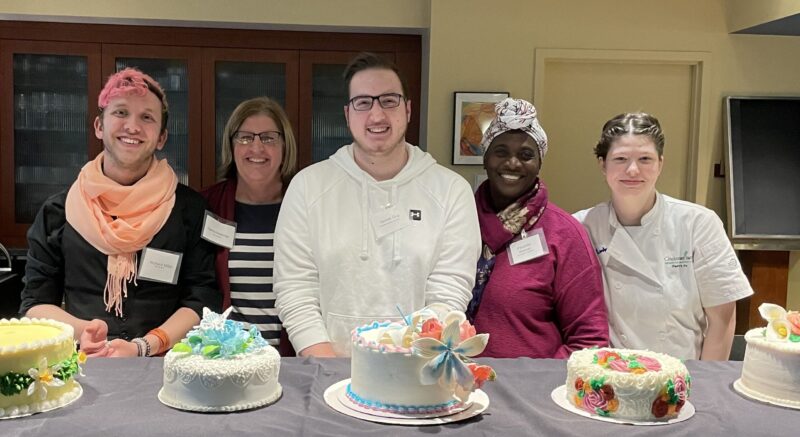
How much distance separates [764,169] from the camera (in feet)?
12.2

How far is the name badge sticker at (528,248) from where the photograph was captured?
6.77ft

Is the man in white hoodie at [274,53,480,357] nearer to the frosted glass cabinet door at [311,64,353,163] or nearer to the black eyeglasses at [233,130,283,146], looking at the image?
the black eyeglasses at [233,130,283,146]

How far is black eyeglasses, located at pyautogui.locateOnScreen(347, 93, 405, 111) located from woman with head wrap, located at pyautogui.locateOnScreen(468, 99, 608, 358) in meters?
0.39

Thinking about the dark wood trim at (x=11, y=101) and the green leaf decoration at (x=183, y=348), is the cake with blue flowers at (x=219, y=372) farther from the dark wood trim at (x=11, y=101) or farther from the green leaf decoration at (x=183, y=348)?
the dark wood trim at (x=11, y=101)

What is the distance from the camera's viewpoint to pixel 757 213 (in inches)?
146

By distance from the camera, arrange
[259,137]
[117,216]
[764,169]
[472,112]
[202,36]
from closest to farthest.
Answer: [117,216] → [259,137] → [472,112] → [764,169] → [202,36]

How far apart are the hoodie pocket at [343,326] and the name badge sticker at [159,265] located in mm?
578

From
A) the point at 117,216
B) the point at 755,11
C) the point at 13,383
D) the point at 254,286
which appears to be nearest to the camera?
the point at 13,383

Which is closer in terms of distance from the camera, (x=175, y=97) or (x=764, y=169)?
(x=764, y=169)

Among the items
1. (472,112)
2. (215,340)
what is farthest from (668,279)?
(472,112)

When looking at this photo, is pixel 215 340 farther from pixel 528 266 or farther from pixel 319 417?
pixel 528 266

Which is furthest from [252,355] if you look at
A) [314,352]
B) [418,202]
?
[418,202]

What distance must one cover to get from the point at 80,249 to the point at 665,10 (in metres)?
3.12

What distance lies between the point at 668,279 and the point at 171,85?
9.75ft
